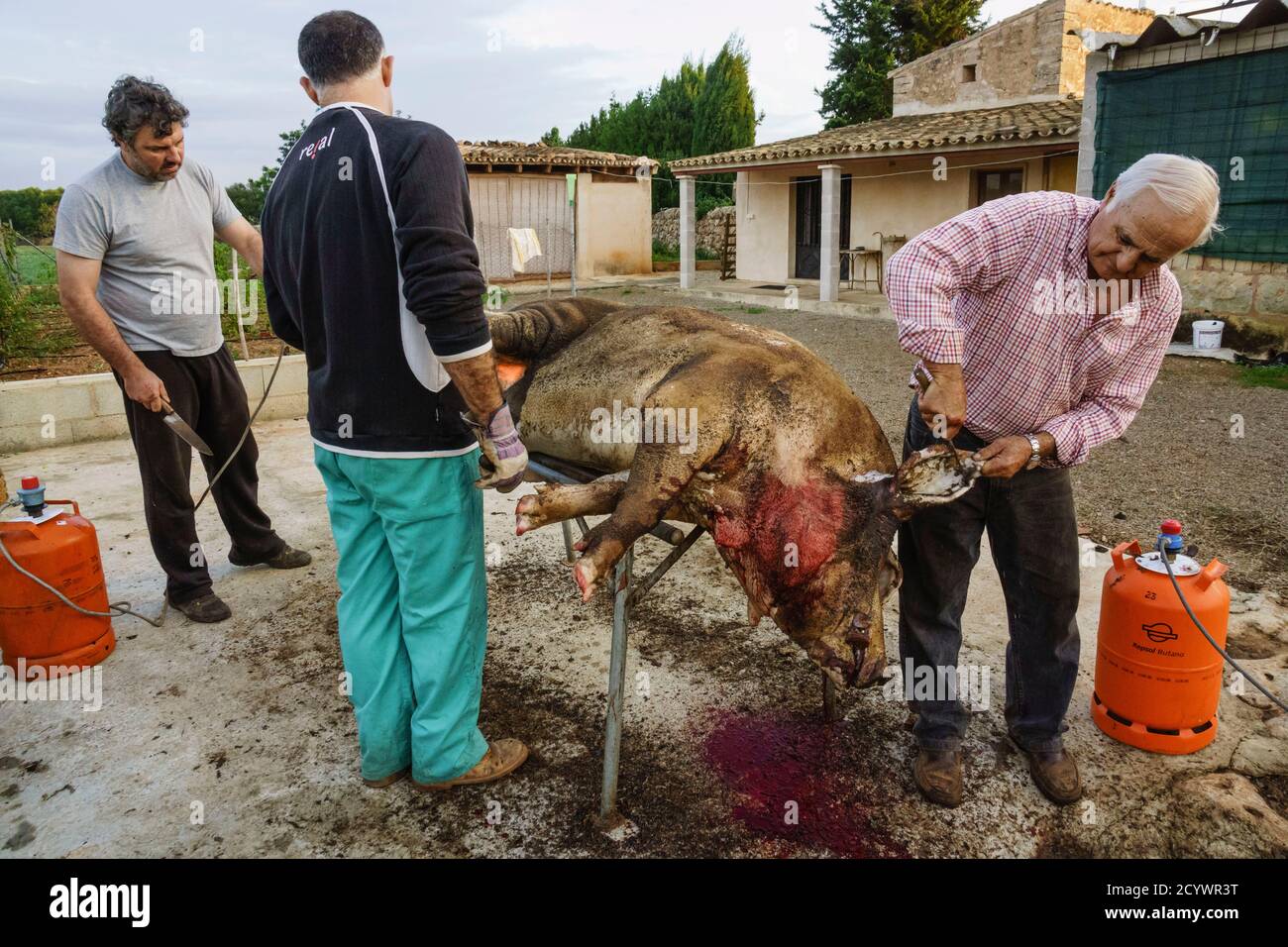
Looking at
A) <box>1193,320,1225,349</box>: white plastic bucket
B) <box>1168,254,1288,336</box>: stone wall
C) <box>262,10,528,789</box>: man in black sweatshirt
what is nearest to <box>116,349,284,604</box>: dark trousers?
<box>262,10,528,789</box>: man in black sweatshirt

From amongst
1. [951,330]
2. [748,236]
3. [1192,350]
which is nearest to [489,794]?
[951,330]

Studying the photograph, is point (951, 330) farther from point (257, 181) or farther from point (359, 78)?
point (257, 181)

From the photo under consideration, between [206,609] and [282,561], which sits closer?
[206,609]

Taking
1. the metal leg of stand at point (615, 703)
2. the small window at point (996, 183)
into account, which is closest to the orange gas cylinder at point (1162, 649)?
the metal leg of stand at point (615, 703)

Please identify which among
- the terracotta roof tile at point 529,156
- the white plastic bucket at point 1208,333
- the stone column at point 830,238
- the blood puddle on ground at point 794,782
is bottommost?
the blood puddle on ground at point 794,782

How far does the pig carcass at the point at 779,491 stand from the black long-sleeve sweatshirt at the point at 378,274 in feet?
1.42

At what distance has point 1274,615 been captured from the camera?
355 cm

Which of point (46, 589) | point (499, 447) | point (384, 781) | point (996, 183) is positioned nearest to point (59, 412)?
point (46, 589)

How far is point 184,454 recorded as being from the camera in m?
3.73

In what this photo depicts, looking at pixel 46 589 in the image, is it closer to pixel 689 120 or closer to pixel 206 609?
pixel 206 609

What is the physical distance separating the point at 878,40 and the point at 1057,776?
1043 inches

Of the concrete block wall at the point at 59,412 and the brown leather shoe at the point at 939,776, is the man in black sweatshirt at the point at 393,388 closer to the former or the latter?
the brown leather shoe at the point at 939,776

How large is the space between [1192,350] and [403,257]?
993 centimetres

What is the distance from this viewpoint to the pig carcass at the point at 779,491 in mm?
2318
